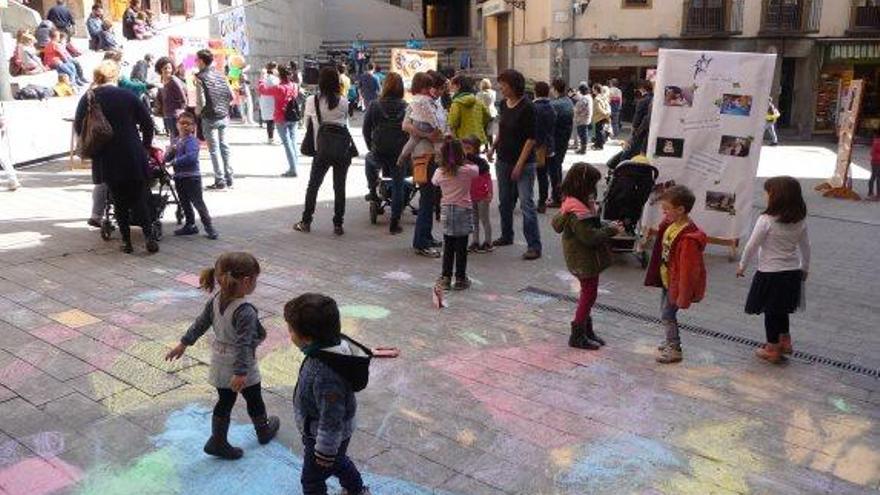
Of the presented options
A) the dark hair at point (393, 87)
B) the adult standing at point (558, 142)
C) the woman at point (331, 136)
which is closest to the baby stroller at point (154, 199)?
the woman at point (331, 136)

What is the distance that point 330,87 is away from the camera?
775 cm

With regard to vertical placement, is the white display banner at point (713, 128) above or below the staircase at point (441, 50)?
below

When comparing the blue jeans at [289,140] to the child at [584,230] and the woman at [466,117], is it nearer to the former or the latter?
the woman at [466,117]

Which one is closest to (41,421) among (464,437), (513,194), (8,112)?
(464,437)

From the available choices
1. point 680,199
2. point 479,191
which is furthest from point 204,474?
point 479,191

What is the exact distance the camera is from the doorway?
1526 inches

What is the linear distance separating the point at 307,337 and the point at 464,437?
1.25 meters

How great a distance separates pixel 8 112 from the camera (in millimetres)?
11914

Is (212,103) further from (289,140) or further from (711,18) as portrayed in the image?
(711,18)

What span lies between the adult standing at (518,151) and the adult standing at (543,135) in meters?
0.14

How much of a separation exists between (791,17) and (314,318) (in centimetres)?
2733

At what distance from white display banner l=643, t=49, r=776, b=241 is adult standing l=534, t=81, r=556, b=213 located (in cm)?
109

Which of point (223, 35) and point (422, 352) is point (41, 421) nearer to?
point (422, 352)

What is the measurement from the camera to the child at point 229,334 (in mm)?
3264
